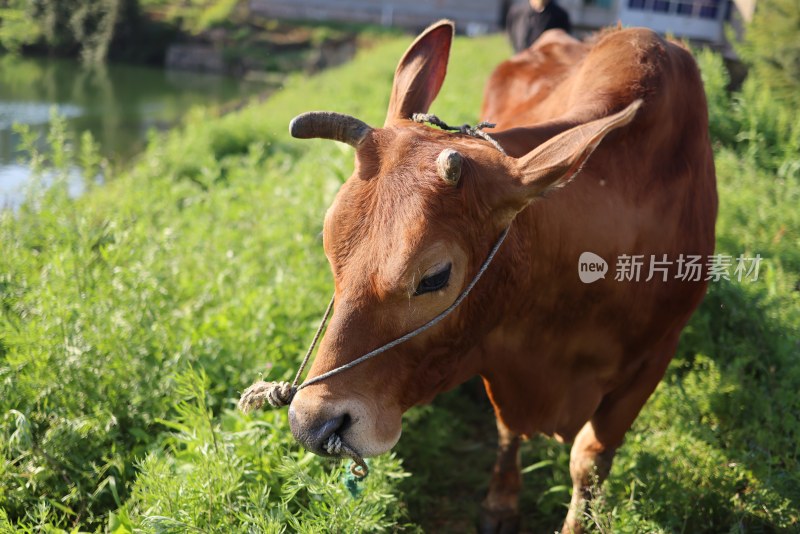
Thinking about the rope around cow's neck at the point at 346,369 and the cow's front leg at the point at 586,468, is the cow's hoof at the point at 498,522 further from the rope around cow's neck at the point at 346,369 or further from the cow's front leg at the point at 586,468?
the rope around cow's neck at the point at 346,369

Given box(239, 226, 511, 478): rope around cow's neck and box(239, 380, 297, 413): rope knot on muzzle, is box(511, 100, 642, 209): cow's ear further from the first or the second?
box(239, 380, 297, 413): rope knot on muzzle

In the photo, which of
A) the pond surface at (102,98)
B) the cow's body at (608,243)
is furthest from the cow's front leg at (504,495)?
the pond surface at (102,98)

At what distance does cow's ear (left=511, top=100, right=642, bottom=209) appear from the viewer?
7.38 ft

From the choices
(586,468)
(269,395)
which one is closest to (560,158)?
(269,395)

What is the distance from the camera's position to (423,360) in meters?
2.51

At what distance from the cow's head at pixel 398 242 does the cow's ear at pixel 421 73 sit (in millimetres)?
533

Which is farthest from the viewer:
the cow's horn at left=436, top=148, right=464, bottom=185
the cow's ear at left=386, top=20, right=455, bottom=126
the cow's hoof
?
the cow's hoof

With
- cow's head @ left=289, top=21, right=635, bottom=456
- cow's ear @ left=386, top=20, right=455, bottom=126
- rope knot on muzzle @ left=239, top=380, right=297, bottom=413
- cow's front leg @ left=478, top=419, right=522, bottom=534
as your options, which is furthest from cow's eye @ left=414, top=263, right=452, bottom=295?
cow's front leg @ left=478, top=419, right=522, bottom=534

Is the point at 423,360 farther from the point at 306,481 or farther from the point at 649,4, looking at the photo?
the point at 649,4

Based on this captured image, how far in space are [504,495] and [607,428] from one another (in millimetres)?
637

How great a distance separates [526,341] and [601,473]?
968mm

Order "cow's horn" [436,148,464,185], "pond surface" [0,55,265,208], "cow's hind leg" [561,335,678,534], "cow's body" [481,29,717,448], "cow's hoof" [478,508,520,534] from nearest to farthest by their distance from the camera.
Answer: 1. "cow's horn" [436,148,464,185]
2. "cow's body" [481,29,717,448]
3. "cow's hind leg" [561,335,678,534]
4. "cow's hoof" [478,508,520,534]
5. "pond surface" [0,55,265,208]

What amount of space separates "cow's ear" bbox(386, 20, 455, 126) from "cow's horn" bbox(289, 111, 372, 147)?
487 mm

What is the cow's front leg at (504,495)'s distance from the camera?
3668mm
